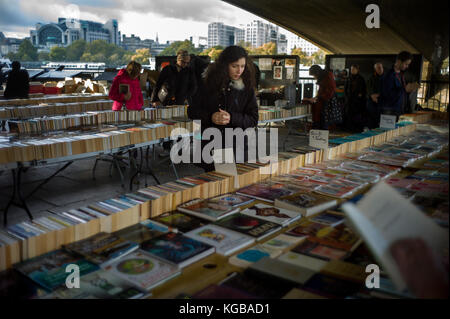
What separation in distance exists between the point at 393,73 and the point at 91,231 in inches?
218

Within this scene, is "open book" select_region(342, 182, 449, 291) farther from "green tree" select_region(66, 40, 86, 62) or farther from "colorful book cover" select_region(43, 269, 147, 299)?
"green tree" select_region(66, 40, 86, 62)

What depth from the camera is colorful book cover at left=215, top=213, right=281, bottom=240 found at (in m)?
1.79

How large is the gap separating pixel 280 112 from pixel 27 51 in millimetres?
36152

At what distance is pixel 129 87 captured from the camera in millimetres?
6238

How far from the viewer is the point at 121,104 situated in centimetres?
632

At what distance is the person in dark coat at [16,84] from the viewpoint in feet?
27.8

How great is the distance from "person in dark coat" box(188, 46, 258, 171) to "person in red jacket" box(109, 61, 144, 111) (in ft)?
10.7

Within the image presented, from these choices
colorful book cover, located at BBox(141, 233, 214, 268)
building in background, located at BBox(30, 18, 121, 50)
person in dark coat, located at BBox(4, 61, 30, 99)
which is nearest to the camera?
colorful book cover, located at BBox(141, 233, 214, 268)

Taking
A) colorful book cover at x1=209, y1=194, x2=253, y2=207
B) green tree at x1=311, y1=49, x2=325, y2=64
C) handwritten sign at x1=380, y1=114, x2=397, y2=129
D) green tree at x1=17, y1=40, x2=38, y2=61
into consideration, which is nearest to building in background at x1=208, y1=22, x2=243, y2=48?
green tree at x1=311, y1=49, x2=325, y2=64

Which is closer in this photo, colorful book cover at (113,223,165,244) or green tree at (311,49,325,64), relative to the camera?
colorful book cover at (113,223,165,244)

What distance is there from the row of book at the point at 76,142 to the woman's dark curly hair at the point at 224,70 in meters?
1.62

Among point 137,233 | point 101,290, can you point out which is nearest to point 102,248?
point 137,233
